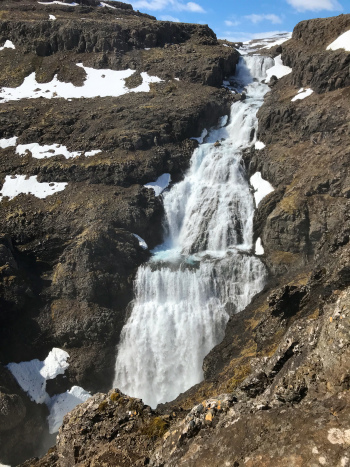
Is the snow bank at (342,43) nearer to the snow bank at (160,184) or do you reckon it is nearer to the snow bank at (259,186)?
the snow bank at (259,186)

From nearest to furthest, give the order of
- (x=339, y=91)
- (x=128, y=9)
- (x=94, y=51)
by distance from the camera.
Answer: (x=339, y=91)
(x=94, y=51)
(x=128, y=9)

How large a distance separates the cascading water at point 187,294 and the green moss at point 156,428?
20.8m

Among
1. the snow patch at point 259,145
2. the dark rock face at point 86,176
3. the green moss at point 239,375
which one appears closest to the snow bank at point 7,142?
the dark rock face at point 86,176

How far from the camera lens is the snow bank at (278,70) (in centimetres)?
6519

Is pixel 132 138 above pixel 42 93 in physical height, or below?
below

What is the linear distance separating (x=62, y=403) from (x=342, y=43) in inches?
2332

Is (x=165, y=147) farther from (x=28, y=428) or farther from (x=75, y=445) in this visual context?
(x=75, y=445)

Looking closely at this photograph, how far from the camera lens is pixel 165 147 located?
164ft

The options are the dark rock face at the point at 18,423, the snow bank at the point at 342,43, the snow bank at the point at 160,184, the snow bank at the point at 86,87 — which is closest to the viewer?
the dark rock face at the point at 18,423

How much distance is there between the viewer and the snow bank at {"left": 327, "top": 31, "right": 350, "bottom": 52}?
48278 millimetres

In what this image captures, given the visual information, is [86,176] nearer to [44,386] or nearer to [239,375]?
[44,386]

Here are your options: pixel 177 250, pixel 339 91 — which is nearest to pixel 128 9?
pixel 339 91

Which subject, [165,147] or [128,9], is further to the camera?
[128,9]

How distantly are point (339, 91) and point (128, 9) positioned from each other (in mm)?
74302
